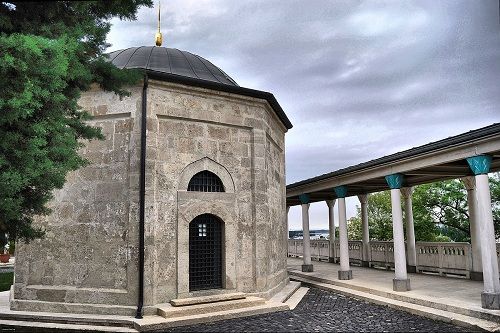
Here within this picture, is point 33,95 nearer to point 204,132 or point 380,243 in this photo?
point 204,132

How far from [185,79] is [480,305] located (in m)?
8.21

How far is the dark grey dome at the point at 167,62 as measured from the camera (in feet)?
38.3

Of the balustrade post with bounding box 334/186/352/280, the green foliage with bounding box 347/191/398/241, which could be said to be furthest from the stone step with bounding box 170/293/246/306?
the green foliage with bounding box 347/191/398/241

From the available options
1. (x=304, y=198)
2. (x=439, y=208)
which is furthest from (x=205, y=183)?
(x=439, y=208)

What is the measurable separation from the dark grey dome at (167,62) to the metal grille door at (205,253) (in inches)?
166

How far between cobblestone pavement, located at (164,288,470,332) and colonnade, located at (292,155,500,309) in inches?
50.9

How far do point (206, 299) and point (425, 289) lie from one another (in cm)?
587

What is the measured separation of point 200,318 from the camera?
27.3ft

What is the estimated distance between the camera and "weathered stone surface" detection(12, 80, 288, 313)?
9.00m

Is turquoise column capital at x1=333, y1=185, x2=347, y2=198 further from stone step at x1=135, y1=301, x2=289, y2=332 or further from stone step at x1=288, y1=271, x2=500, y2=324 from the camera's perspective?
stone step at x1=135, y1=301, x2=289, y2=332

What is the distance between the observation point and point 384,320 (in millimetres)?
8391

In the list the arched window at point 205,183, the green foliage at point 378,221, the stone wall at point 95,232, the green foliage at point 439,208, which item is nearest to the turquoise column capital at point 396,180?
the arched window at point 205,183

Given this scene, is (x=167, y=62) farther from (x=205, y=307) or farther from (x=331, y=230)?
(x=331, y=230)

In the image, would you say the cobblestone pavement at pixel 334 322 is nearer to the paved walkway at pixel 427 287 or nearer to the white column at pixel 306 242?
the paved walkway at pixel 427 287
